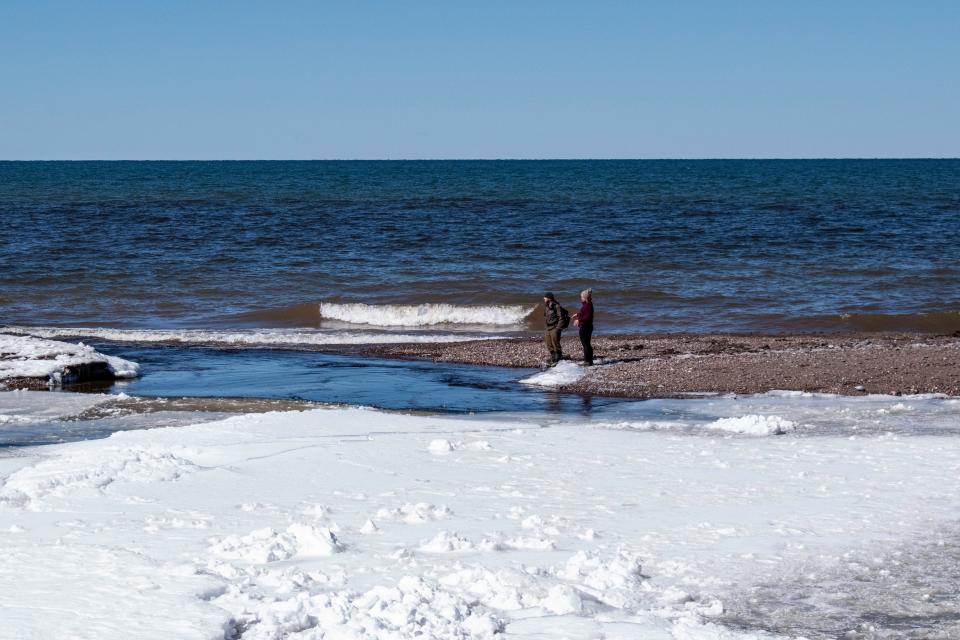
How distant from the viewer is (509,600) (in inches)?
302

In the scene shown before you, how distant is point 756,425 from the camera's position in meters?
13.9

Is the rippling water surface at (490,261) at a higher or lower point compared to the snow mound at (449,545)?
higher

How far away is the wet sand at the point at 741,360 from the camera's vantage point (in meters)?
18.1

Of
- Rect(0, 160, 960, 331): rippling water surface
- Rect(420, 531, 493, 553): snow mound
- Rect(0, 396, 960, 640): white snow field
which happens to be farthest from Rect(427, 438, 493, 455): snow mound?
Rect(0, 160, 960, 331): rippling water surface

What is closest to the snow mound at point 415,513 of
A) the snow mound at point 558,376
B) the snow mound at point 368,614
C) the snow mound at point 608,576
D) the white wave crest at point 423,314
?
the snow mound at point 608,576

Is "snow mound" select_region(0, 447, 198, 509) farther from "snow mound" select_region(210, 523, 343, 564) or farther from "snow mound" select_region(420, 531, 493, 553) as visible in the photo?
"snow mound" select_region(420, 531, 493, 553)

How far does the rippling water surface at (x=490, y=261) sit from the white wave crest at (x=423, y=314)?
0.74ft

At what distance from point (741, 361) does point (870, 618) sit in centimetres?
1298

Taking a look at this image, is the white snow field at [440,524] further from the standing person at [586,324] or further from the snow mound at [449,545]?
the standing person at [586,324]

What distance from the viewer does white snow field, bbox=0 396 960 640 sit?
7328 millimetres

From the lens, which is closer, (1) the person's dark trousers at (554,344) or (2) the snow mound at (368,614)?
(2) the snow mound at (368,614)

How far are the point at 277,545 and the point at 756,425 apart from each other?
7.41 meters

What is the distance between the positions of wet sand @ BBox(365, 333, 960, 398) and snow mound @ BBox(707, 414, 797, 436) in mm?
3678

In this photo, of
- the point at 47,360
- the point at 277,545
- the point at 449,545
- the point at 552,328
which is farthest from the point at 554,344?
the point at 277,545
